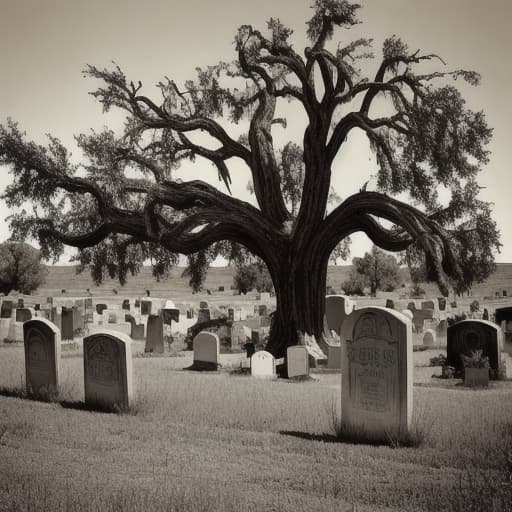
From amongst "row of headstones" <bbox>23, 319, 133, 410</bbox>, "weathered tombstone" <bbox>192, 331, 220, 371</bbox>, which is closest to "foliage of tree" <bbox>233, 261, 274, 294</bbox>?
"weathered tombstone" <bbox>192, 331, 220, 371</bbox>

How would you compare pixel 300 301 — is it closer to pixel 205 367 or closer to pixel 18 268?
pixel 205 367

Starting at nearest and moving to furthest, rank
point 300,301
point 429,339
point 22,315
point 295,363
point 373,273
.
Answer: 1. point 295,363
2. point 300,301
3. point 429,339
4. point 22,315
5. point 373,273

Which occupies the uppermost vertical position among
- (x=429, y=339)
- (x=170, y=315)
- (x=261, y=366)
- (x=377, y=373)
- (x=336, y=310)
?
(x=377, y=373)

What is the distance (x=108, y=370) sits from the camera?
36.6 feet

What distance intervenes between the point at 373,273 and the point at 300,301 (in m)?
54.2

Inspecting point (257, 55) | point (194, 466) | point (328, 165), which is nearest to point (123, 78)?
point (257, 55)

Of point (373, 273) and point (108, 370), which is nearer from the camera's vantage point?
point (108, 370)

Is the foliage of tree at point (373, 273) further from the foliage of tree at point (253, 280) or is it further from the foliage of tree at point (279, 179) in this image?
the foliage of tree at point (279, 179)

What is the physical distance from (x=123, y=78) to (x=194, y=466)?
16.2m

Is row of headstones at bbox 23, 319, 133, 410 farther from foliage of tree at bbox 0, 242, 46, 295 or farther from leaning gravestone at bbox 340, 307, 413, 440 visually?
foliage of tree at bbox 0, 242, 46, 295

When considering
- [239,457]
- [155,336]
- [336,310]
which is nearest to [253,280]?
[336,310]

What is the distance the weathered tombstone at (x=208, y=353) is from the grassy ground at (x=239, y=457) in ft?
15.3

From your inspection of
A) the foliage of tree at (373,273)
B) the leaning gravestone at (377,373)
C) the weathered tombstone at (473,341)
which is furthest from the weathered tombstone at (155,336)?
the foliage of tree at (373,273)

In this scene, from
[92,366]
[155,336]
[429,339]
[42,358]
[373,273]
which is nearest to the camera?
[92,366]
